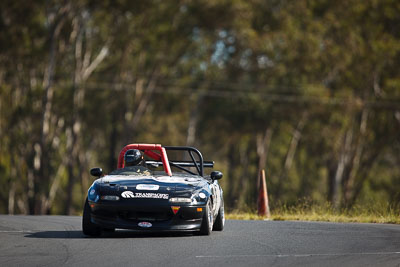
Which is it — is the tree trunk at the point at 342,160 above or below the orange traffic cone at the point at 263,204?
below

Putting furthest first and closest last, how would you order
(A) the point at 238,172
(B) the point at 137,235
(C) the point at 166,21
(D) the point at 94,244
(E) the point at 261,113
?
(A) the point at 238,172 < (E) the point at 261,113 < (C) the point at 166,21 < (B) the point at 137,235 < (D) the point at 94,244

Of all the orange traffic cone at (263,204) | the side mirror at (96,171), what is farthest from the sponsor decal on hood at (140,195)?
the orange traffic cone at (263,204)

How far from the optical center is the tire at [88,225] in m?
11.5

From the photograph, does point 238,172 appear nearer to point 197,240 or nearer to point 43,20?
point 43,20

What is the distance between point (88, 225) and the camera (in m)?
11.6

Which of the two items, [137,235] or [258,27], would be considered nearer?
[137,235]

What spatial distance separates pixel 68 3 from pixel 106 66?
10232 millimetres

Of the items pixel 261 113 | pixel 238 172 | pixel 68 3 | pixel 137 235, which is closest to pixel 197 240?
pixel 137 235

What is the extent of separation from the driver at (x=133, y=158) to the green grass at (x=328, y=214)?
4.55m

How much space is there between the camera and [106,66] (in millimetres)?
48094

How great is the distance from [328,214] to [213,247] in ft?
25.9

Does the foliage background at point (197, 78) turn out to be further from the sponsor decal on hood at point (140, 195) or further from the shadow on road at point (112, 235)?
the sponsor decal on hood at point (140, 195)

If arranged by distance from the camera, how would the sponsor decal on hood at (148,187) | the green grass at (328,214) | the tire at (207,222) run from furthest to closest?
1. the green grass at (328,214)
2. the tire at (207,222)
3. the sponsor decal on hood at (148,187)

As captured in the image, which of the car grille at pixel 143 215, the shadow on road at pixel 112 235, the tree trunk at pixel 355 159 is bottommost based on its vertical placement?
the tree trunk at pixel 355 159
